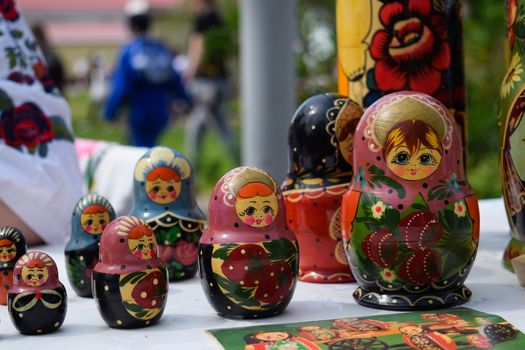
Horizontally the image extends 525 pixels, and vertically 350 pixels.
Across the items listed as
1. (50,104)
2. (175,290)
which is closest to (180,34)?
(50,104)

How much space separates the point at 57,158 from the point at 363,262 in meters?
1.09

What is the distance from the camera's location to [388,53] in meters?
1.98

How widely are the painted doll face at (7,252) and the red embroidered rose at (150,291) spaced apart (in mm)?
338

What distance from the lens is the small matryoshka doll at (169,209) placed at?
1.89 meters

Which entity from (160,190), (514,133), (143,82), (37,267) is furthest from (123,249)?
(143,82)

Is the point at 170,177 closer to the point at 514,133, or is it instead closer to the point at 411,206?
the point at 411,206

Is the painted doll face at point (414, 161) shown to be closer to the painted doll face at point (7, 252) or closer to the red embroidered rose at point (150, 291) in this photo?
the red embroidered rose at point (150, 291)

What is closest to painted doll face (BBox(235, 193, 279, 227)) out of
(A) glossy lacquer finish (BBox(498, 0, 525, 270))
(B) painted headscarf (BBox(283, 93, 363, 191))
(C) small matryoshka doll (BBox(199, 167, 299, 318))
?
(C) small matryoshka doll (BBox(199, 167, 299, 318))

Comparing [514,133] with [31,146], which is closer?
[514,133]

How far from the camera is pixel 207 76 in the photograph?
17.9 feet

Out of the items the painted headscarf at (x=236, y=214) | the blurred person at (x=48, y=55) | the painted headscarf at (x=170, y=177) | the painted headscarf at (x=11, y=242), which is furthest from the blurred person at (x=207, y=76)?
the painted headscarf at (x=236, y=214)

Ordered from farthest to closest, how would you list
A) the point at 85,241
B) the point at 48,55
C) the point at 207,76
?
the point at 207,76
the point at 48,55
the point at 85,241

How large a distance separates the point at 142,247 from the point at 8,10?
114 cm

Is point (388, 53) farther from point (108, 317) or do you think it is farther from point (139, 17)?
point (139, 17)
